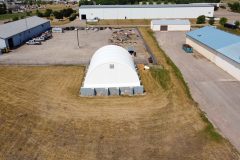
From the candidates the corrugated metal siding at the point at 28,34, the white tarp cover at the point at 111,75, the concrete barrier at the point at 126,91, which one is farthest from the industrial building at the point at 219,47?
the corrugated metal siding at the point at 28,34

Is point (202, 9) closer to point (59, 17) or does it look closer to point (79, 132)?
point (59, 17)

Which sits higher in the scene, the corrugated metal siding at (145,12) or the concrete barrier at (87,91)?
the corrugated metal siding at (145,12)

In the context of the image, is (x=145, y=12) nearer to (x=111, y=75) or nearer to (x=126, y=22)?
(x=126, y=22)

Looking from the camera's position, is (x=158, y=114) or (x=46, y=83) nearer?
(x=158, y=114)

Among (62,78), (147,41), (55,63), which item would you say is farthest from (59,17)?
(62,78)

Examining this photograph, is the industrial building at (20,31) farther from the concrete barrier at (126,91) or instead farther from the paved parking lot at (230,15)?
the paved parking lot at (230,15)

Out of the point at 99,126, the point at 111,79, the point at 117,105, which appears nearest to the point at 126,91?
the point at 111,79

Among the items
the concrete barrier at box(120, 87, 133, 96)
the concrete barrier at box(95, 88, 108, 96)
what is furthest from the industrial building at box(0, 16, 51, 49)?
the concrete barrier at box(120, 87, 133, 96)
